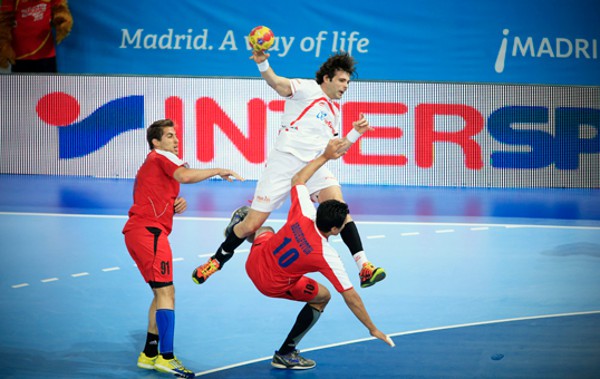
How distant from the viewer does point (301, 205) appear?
23.0 feet

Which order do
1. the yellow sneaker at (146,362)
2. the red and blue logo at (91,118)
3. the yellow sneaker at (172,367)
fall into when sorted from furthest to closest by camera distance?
the red and blue logo at (91,118) < the yellow sneaker at (146,362) < the yellow sneaker at (172,367)

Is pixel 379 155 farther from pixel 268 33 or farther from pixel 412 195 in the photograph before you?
pixel 268 33

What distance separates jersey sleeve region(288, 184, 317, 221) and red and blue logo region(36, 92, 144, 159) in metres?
9.82

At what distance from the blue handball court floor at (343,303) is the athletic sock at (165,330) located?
20 cm

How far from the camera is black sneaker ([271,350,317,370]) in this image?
23.4 ft

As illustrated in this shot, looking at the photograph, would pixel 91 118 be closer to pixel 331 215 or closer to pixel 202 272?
pixel 202 272

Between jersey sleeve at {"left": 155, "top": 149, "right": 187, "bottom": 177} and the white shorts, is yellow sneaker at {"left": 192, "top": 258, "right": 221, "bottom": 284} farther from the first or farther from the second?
jersey sleeve at {"left": 155, "top": 149, "right": 187, "bottom": 177}

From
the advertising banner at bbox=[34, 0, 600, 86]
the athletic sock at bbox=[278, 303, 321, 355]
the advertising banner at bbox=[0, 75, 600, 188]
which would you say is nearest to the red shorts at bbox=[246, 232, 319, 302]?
the athletic sock at bbox=[278, 303, 321, 355]

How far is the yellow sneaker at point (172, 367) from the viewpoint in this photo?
688 centimetres

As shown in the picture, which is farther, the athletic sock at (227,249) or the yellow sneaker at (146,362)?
the athletic sock at (227,249)

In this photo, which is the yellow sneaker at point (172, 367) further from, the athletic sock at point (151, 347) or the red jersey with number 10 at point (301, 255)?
the red jersey with number 10 at point (301, 255)

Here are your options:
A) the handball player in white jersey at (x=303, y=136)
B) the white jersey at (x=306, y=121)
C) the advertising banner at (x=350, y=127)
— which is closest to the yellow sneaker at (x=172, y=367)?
the handball player in white jersey at (x=303, y=136)

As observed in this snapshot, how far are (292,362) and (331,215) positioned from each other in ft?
4.25

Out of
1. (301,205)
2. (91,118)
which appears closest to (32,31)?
(91,118)
